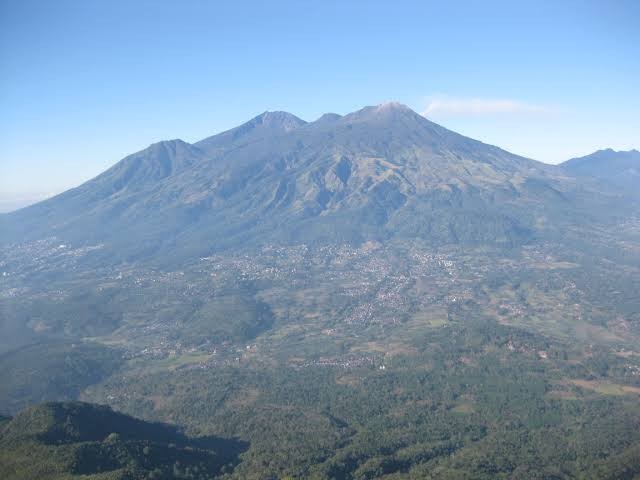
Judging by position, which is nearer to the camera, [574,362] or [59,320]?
[574,362]

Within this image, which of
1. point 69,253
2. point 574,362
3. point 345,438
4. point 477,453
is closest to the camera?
point 477,453

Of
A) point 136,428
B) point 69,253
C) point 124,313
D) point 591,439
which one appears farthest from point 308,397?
point 69,253

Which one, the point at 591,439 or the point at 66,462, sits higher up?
the point at 66,462

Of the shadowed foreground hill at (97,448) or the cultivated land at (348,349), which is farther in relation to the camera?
the cultivated land at (348,349)

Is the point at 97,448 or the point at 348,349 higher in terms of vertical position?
the point at 97,448

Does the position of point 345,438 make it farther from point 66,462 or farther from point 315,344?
point 315,344

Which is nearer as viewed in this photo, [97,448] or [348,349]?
A: [97,448]

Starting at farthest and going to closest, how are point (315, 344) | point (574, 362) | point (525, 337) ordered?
point (315, 344) < point (525, 337) < point (574, 362)

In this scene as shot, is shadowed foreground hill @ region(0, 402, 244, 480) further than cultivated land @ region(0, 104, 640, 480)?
No
